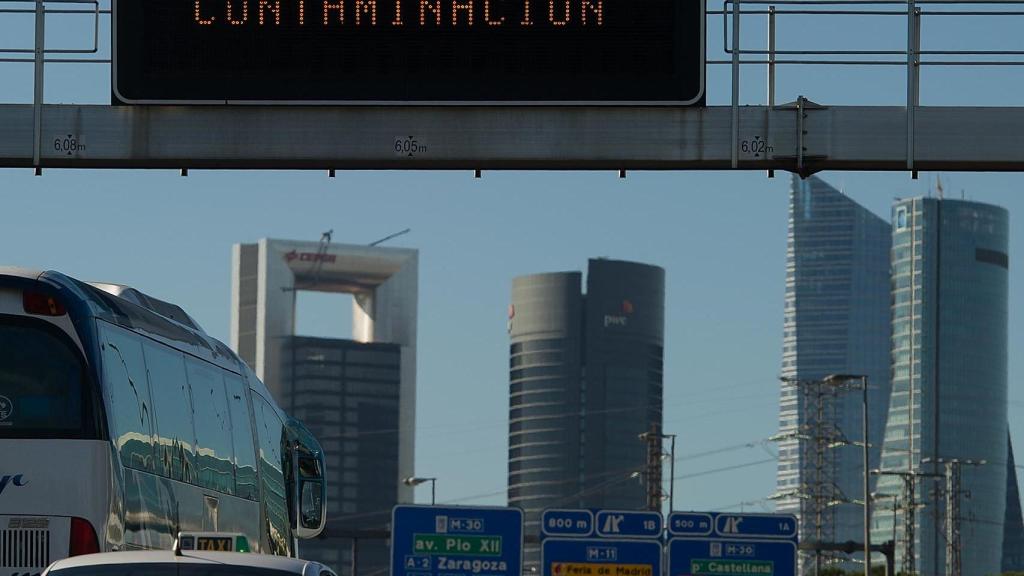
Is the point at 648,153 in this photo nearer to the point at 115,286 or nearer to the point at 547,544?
the point at 115,286

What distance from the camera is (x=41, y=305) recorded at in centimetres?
1482

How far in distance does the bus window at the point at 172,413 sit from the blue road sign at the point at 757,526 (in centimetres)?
1435

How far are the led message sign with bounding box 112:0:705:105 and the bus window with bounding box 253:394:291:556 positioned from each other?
355 cm

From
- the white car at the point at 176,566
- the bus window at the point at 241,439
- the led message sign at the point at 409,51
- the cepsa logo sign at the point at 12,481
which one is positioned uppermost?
the led message sign at the point at 409,51

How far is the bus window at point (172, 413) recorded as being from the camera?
16031mm

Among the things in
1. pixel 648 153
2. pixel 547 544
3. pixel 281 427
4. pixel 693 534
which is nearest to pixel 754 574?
pixel 693 534

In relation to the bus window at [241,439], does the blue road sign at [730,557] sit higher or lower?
lower

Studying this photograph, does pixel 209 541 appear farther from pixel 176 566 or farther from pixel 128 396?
pixel 176 566

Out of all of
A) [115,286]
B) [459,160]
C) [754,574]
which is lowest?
[754,574]

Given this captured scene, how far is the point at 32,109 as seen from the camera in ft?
64.0

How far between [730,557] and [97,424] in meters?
16.9

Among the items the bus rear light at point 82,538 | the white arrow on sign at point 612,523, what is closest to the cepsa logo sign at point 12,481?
the bus rear light at point 82,538

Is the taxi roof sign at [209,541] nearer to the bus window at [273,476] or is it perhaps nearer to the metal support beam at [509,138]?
the metal support beam at [509,138]

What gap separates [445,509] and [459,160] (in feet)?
37.0
